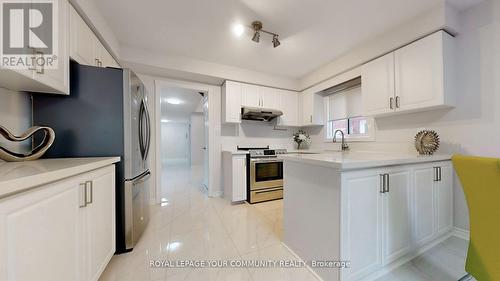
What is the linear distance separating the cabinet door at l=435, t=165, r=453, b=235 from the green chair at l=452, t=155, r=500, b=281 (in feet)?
2.88

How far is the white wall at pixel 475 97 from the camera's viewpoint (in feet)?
5.59

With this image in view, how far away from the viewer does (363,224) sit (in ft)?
4.04

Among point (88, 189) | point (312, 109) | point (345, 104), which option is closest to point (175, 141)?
point (312, 109)

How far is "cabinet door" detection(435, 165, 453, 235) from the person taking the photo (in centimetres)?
174

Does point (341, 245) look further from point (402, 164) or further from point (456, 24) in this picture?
point (456, 24)

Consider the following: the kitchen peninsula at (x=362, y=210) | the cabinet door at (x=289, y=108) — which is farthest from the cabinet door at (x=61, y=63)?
the cabinet door at (x=289, y=108)

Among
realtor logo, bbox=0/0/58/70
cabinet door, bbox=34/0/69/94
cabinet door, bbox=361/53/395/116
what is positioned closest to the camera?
realtor logo, bbox=0/0/58/70

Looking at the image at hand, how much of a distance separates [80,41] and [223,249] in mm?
2349

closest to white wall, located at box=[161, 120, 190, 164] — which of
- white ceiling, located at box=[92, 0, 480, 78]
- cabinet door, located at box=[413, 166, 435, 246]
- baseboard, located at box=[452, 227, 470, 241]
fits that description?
white ceiling, located at box=[92, 0, 480, 78]

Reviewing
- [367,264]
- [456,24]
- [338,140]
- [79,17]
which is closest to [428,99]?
[456,24]

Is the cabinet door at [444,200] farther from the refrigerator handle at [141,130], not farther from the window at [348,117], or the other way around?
the refrigerator handle at [141,130]

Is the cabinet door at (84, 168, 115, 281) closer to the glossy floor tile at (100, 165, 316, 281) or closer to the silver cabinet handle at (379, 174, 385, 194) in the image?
the glossy floor tile at (100, 165, 316, 281)

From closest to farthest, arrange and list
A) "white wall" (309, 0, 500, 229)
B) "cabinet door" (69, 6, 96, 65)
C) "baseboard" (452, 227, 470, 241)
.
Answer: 1. "cabinet door" (69, 6, 96, 65)
2. "white wall" (309, 0, 500, 229)
3. "baseboard" (452, 227, 470, 241)

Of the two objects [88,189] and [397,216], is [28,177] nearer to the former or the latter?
[88,189]
